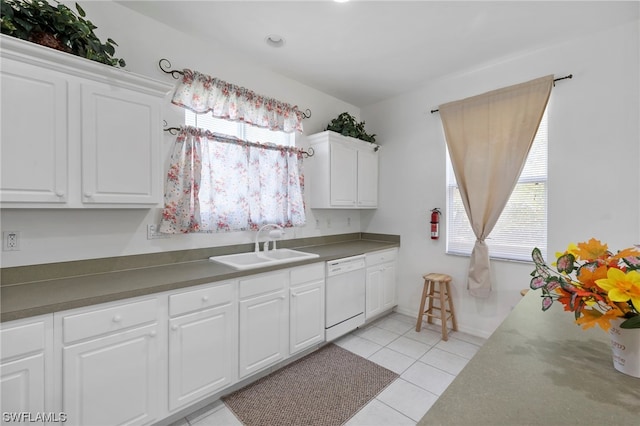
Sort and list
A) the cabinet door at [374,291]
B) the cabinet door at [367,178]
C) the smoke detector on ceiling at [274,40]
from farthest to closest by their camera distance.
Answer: the cabinet door at [367,178] < the cabinet door at [374,291] < the smoke detector on ceiling at [274,40]

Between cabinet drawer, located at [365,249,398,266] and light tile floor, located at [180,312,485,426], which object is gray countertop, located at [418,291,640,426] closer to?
light tile floor, located at [180,312,485,426]

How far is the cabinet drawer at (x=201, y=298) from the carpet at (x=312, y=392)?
2.59ft

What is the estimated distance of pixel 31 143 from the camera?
1502 mm

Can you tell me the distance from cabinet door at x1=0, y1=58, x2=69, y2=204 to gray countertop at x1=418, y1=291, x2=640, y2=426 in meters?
2.08

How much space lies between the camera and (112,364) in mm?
1533

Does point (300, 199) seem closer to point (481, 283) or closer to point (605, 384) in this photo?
point (481, 283)

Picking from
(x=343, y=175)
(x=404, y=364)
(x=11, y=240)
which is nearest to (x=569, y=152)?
(x=343, y=175)

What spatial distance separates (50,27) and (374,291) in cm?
343

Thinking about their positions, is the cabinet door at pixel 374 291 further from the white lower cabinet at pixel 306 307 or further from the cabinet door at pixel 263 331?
the cabinet door at pixel 263 331

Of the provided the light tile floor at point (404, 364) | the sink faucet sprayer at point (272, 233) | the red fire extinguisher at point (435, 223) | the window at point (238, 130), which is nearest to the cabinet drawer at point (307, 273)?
the sink faucet sprayer at point (272, 233)

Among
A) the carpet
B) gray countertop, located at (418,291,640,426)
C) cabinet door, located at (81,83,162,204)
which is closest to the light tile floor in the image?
the carpet

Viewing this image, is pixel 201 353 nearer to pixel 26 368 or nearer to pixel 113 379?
pixel 113 379

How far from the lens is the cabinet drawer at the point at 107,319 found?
4.66ft

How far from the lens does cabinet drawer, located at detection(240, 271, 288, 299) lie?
2.11 m
